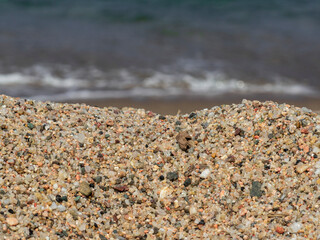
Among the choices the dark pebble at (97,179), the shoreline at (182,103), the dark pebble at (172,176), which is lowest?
the dark pebble at (97,179)

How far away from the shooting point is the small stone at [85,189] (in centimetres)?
273

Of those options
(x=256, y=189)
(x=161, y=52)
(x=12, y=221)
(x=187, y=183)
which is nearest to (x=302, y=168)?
(x=256, y=189)

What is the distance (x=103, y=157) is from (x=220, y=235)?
98 centimetres

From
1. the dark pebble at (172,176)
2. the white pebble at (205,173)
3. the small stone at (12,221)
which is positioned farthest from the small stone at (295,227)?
the small stone at (12,221)

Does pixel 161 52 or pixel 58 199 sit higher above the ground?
pixel 161 52

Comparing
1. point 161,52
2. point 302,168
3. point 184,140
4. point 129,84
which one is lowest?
point 302,168

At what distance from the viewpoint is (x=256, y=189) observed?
2.81 metres

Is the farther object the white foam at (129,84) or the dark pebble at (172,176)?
the white foam at (129,84)

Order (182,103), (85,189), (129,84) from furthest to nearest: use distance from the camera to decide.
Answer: (129,84) < (182,103) < (85,189)

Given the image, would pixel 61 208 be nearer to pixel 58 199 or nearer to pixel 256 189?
pixel 58 199

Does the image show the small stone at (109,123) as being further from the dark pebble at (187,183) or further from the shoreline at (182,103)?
the shoreline at (182,103)

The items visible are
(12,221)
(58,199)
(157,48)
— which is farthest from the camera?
(157,48)

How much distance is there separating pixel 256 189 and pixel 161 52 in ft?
14.3

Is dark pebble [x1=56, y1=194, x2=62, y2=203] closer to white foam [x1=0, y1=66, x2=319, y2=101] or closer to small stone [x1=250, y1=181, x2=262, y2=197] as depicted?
small stone [x1=250, y1=181, x2=262, y2=197]
